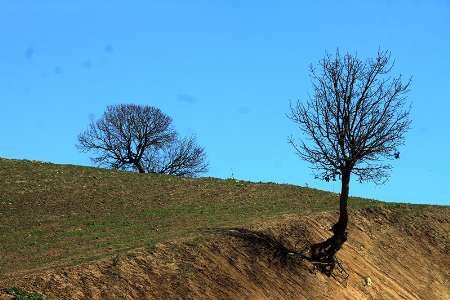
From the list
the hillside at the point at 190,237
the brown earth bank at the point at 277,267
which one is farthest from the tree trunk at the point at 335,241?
the hillside at the point at 190,237

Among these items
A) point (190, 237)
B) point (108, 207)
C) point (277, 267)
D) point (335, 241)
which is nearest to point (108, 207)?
point (108, 207)

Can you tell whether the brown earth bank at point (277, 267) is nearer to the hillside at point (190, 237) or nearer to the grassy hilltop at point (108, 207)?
the hillside at point (190, 237)

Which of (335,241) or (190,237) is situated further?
(335,241)

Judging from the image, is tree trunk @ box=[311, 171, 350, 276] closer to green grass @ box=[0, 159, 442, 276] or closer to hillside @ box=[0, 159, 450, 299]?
hillside @ box=[0, 159, 450, 299]

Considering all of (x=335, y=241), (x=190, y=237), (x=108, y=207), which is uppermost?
(x=108, y=207)

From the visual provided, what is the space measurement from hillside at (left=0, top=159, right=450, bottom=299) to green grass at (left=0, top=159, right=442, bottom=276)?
0.18 feet

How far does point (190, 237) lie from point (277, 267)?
3.10m

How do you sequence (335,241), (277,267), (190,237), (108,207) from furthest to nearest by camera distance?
1. (108,207)
2. (335,241)
3. (277,267)
4. (190,237)

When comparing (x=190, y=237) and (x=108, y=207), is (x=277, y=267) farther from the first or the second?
(x=108, y=207)

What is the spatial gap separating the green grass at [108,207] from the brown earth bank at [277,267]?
124 cm

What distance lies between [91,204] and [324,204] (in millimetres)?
10761

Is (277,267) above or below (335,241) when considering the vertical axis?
below

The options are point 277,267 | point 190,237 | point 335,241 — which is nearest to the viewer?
point 190,237

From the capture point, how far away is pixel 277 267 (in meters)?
25.3
